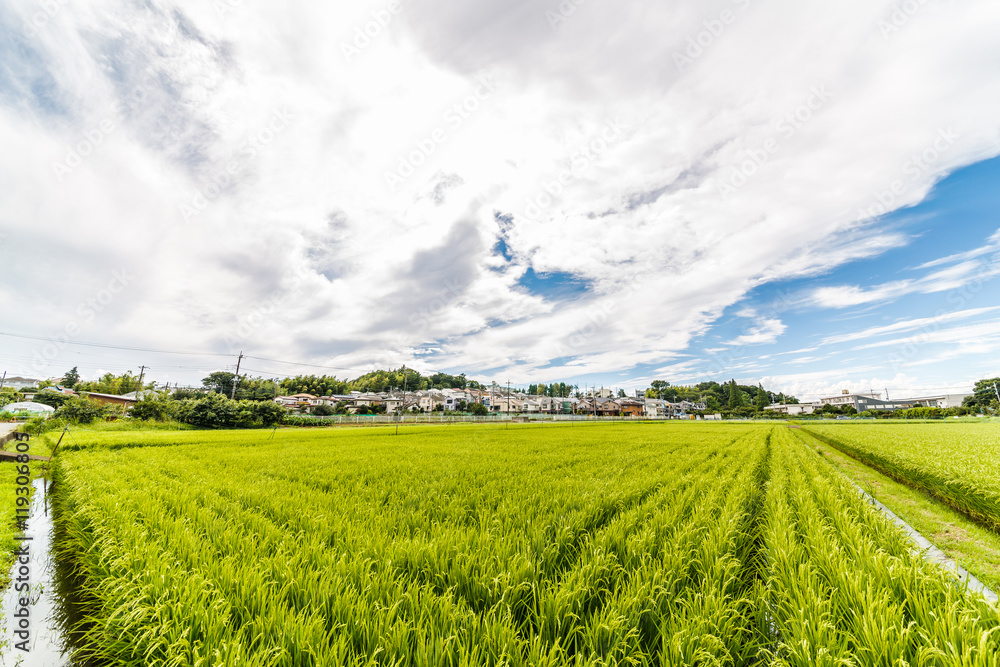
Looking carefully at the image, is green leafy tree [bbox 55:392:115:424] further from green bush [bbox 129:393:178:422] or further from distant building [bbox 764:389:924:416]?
distant building [bbox 764:389:924:416]

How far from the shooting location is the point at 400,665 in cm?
229

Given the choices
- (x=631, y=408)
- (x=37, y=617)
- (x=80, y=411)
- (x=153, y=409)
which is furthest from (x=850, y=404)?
(x=80, y=411)

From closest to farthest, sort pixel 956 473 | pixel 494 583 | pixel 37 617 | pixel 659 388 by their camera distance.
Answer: pixel 494 583 < pixel 37 617 < pixel 956 473 < pixel 659 388

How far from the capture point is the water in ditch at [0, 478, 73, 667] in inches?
123

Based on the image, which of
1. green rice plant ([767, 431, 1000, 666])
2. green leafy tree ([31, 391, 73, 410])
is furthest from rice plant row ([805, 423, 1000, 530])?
green leafy tree ([31, 391, 73, 410])

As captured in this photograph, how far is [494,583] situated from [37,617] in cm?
494

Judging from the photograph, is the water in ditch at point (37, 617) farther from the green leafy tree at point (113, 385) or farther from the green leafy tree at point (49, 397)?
the green leafy tree at point (113, 385)

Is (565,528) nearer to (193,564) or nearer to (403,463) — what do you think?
(193,564)

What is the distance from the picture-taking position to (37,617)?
3727 mm

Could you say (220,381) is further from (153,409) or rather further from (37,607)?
(37,607)

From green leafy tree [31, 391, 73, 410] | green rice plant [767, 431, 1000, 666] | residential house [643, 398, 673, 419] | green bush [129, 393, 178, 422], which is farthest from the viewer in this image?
residential house [643, 398, 673, 419]

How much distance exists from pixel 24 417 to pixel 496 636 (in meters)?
50.1

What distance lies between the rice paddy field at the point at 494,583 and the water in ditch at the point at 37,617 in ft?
0.55

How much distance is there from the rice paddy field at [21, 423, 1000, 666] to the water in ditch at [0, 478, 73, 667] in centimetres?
17
